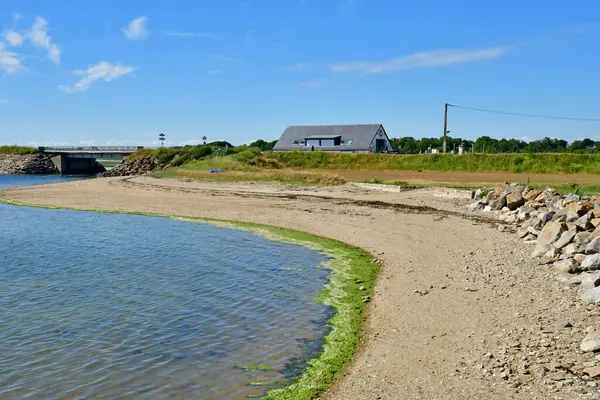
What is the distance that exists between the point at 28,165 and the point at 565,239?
399 ft

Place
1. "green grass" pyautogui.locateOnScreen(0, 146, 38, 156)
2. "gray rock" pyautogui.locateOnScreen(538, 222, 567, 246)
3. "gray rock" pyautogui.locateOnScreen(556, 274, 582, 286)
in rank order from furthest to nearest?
"green grass" pyautogui.locateOnScreen(0, 146, 38, 156)
"gray rock" pyautogui.locateOnScreen(538, 222, 567, 246)
"gray rock" pyautogui.locateOnScreen(556, 274, 582, 286)

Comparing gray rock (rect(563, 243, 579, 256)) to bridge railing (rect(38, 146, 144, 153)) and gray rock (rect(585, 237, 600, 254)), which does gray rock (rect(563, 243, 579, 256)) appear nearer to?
gray rock (rect(585, 237, 600, 254))

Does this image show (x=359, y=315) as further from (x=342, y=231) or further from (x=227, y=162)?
(x=227, y=162)

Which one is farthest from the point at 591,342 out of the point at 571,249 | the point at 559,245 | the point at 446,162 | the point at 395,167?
the point at 395,167

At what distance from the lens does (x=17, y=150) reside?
12656 centimetres

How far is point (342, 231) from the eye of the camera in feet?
82.3

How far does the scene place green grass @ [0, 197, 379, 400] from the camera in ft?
29.7

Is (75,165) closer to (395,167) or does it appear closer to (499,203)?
(395,167)

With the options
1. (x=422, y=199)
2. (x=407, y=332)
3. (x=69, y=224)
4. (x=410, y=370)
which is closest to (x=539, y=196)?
(x=422, y=199)

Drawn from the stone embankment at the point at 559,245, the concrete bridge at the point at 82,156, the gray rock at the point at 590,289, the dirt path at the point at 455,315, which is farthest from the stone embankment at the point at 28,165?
the gray rock at the point at 590,289

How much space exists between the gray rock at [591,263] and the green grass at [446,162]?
154 ft

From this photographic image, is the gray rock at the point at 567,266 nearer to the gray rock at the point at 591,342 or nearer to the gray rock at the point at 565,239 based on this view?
the gray rock at the point at 565,239

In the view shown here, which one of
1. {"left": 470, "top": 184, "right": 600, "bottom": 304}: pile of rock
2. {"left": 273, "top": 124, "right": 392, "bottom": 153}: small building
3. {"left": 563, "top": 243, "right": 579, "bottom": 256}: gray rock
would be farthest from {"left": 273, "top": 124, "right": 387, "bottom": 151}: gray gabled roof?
{"left": 563, "top": 243, "right": 579, "bottom": 256}: gray rock

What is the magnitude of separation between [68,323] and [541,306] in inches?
422
